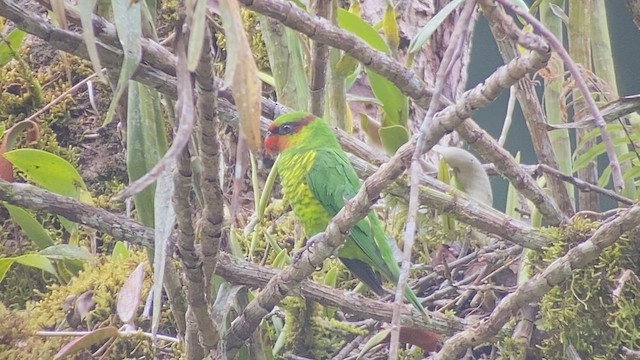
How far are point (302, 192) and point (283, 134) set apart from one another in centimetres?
19

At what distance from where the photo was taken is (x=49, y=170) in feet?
6.32

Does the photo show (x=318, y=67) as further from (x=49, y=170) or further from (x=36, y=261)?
(x=36, y=261)

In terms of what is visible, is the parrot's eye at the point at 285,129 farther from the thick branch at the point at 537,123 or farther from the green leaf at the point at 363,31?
the thick branch at the point at 537,123

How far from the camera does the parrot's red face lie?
92.5 inches

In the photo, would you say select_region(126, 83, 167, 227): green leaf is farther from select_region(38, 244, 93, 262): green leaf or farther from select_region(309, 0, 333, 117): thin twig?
select_region(38, 244, 93, 262): green leaf

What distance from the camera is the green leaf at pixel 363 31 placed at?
78.2 inches

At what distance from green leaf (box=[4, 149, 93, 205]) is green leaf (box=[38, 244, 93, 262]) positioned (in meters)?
0.21

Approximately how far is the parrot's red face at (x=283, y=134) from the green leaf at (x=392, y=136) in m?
0.27

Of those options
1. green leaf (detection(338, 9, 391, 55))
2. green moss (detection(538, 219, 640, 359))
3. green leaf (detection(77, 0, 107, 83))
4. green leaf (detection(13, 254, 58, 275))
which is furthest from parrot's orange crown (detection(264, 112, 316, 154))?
green leaf (detection(77, 0, 107, 83))

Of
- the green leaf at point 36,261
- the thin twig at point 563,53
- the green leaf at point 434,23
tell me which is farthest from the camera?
the green leaf at point 36,261

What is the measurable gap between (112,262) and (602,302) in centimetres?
132

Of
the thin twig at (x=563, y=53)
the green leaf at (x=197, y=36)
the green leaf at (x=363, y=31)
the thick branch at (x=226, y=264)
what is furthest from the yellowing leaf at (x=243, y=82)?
the green leaf at (x=363, y=31)

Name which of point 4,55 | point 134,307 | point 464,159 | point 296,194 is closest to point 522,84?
point 464,159

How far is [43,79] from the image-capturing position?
2.86m
